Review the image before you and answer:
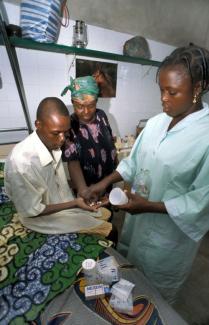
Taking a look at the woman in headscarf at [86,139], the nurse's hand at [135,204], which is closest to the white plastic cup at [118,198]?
the nurse's hand at [135,204]

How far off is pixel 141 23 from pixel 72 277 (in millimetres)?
2627

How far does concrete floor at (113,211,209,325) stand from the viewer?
1453 mm

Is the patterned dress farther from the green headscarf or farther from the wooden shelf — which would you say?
the wooden shelf

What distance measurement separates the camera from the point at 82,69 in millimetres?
2102

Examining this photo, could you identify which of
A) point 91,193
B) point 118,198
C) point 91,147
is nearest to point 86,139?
point 91,147

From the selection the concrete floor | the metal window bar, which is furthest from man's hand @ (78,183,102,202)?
the concrete floor

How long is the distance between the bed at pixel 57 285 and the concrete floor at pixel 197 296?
0.89 metres

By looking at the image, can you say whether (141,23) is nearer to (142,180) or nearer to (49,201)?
(142,180)

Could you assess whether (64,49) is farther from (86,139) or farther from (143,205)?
(143,205)

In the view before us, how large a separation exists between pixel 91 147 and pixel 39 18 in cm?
103

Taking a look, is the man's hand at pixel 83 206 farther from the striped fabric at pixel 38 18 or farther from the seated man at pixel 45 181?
the striped fabric at pixel 38 18

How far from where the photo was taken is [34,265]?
96 cm

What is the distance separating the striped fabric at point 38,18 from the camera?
1.45 metres

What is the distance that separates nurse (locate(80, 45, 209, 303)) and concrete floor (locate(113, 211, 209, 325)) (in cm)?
46
